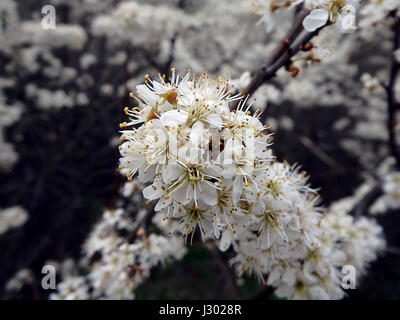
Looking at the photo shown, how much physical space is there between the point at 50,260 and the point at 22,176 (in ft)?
3.60

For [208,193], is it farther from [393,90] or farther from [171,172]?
[393,90]

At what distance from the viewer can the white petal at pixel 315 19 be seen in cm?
100

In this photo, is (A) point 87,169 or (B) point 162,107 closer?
(B) point 162,107

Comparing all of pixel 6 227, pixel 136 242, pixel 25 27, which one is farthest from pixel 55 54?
pixel 136 242

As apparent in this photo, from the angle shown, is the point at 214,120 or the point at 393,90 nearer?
the point at 214,120

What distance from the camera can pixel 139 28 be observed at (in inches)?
132

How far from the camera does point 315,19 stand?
101 cm

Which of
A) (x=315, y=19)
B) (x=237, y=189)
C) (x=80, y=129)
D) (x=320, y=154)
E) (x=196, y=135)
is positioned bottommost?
(x=237, y=189)

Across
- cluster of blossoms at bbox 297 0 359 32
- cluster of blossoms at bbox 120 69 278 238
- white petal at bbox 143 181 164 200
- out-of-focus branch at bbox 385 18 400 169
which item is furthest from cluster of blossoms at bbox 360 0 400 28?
white petal at bbox 143 181 164 200

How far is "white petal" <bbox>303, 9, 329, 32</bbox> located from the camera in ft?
3.28

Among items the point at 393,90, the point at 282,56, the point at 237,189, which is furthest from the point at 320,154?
the point at 237,189

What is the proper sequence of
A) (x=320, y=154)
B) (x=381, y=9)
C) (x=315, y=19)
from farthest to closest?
(x=320, y=154)
(x=381, y=9)
(x=315, y=19)

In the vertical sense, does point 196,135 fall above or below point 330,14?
below
